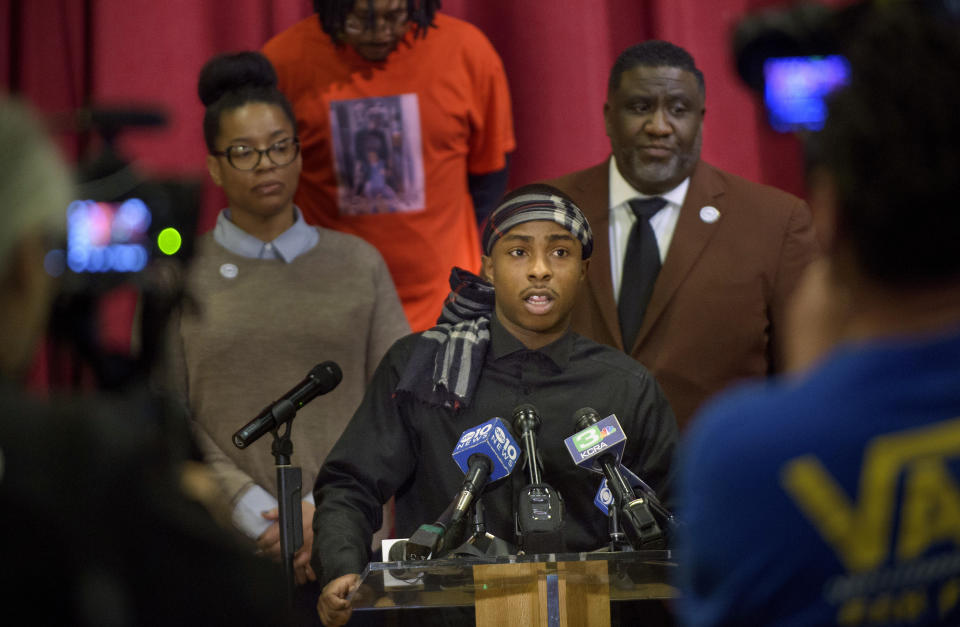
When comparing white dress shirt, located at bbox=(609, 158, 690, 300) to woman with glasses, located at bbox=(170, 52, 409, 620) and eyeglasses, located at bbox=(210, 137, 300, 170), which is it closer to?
woman with glasses, located at bbox=(170, 52, 409, 620)

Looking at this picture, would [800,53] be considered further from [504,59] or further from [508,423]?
[504,59]

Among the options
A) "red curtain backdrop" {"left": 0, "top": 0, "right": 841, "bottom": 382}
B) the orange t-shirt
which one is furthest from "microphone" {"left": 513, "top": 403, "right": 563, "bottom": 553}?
"red curtain backdrop" {"left": 0, "top": 0, "right": 841, "bottom": 382}

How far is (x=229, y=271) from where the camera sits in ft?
11.9

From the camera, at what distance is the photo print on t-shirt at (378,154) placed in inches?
156

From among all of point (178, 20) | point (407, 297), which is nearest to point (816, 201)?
point (407, 297)

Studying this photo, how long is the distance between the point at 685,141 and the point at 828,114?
2.44m

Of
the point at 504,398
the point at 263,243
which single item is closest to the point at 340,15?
the point at 263,243

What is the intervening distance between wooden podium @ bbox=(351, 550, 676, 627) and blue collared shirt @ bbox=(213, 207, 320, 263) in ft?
5.31

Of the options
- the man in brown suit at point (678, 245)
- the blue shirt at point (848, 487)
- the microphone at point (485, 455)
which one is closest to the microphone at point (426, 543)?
the microphone at point (485, 455)

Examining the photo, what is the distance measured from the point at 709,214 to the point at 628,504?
1392 mm

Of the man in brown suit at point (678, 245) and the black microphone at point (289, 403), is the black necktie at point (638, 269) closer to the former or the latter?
the man in brown suit at point (678, 245)

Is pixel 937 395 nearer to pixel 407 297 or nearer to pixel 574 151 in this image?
pixel 407 297

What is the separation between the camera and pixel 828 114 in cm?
124

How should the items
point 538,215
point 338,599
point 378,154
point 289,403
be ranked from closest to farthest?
point 338,599, point 289,403, point 538,215, point 378,154
